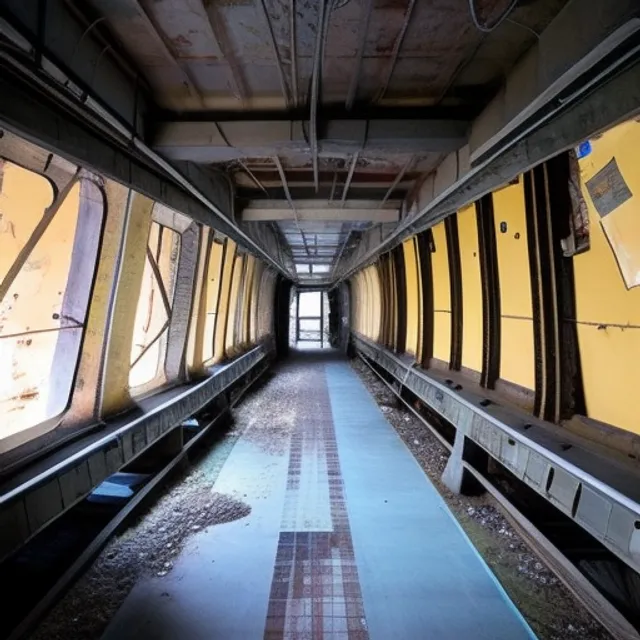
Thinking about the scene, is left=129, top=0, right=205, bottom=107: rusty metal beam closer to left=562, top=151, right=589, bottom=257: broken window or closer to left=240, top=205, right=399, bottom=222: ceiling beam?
left=562, top=151, right=589, bottom=257: broken window

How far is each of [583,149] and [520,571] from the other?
2.71m

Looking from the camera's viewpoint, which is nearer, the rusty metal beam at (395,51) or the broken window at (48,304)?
the rusty metal beam at (395,51)

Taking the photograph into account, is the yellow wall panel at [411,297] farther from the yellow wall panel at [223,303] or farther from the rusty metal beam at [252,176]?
the yellow wall panel at [223,303]

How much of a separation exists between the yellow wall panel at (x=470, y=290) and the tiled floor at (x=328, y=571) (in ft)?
4.82

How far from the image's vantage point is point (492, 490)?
3.60 metres

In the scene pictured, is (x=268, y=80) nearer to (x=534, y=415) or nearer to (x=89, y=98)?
(x=89, y=98)

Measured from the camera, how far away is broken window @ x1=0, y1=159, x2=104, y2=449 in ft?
9.05

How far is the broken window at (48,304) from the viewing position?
9.05 feet

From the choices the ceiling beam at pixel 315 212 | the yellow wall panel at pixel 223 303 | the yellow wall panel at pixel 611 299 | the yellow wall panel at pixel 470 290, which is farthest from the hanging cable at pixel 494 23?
the yellow wall panel at pixel 223 303

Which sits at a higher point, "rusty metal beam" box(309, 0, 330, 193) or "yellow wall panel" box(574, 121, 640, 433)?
"rusty metal beam" box(309, 0, 330, 193)

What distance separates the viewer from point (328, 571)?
2.90 metres

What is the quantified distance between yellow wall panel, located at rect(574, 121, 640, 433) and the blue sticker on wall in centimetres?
3

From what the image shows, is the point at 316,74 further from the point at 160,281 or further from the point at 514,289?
the point at 160,281

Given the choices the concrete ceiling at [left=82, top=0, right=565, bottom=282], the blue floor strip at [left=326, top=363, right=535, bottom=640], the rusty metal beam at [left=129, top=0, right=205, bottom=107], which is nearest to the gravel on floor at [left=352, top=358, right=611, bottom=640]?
the blue floor strip at [left=326, top=363, right=535, bottom=640]
